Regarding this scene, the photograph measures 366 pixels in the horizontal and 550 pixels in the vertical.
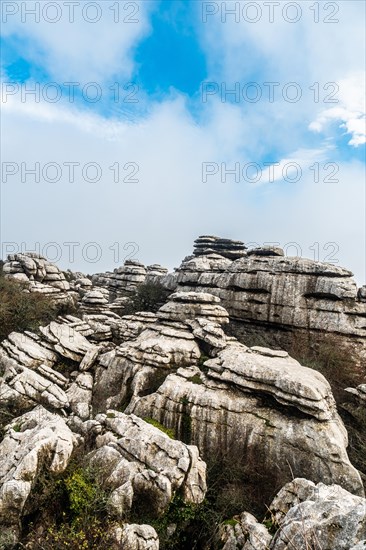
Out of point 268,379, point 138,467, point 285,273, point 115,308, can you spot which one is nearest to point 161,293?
point 115,308

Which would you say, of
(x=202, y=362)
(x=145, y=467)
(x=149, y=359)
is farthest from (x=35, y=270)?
(x=145, y=467)

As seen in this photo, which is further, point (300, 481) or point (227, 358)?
point (227, 358)

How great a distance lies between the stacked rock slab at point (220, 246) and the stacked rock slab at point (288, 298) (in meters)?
11.4

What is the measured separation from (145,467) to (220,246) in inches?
1316

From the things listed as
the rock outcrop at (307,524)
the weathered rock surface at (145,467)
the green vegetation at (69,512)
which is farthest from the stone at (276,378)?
the green vegetation at (69,512)

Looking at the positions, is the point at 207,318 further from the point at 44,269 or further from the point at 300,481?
the point at 44,269

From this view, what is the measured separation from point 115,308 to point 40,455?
830 inches

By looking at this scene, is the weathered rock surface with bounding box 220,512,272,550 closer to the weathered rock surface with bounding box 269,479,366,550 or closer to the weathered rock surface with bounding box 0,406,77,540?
the weathered rock surface with bounding box 269,479,366,550

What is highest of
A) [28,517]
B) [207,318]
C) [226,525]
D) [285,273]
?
[285,273]

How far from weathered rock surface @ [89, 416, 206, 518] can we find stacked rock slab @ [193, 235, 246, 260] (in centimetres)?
3077

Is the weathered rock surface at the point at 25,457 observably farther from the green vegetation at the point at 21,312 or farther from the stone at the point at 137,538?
the green vegetation at the point at 21,312

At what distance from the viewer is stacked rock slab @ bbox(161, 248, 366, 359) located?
21.8 meters

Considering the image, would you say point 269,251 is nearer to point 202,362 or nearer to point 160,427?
point 202,362

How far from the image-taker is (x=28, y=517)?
7.88 m
